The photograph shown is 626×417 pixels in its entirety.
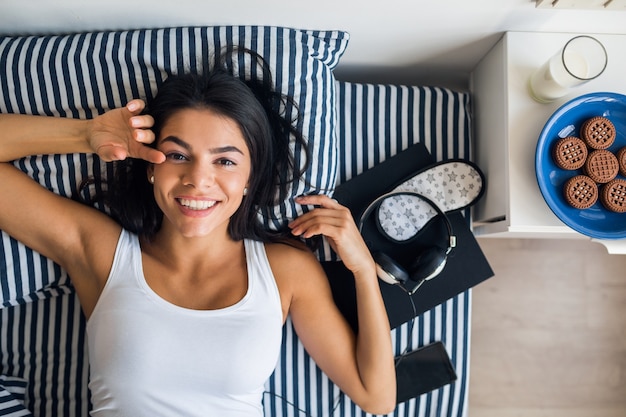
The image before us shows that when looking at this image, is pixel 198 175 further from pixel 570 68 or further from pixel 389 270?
pixel 570 68

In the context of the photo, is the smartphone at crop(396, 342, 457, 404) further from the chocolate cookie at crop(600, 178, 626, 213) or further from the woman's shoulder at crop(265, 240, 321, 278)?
the chocolate cookie at crop(600, 178, 626, 213)

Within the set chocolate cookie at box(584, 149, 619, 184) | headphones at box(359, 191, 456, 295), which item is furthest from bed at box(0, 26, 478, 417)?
chocolate cookie at box(584, 149, 619, 184)

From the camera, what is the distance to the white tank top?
42.8 inches

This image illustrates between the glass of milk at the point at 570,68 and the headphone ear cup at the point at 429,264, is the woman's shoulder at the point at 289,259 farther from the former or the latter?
the glass of milk at the point at 570,68

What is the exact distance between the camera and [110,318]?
1101 mm

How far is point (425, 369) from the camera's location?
134 cm

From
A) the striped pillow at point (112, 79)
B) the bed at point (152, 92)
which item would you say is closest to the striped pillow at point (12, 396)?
the bed at point (152, 92)

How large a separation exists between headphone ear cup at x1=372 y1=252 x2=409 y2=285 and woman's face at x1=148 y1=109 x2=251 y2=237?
38 cm

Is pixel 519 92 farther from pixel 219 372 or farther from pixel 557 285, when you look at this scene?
pixel 219 372

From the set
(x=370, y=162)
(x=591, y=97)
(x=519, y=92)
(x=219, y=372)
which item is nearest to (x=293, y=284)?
(x=219, y=372)

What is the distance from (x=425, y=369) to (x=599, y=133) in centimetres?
70

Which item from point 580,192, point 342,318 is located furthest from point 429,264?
point 580,192

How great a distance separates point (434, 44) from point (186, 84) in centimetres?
63

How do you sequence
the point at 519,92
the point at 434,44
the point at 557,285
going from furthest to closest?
the point at 557,285 < the point at 434,44 < the point at 519,92
